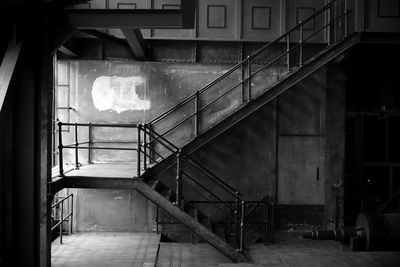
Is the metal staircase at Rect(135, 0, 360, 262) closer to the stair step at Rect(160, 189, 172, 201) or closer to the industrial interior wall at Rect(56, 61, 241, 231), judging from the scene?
the stair step at Rect(160, 189, 172, 201)

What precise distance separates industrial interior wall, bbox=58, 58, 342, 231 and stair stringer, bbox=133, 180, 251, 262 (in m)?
2.34

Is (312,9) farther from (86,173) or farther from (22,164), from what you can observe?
(22,164)

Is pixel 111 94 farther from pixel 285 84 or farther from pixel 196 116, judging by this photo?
pixel 285 84

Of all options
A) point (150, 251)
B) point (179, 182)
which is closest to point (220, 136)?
point (179, 182)

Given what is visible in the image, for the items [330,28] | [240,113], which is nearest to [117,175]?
[240,113]

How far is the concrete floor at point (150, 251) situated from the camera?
9.00m

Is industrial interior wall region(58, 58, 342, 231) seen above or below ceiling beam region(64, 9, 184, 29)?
below

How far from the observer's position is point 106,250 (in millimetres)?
9617

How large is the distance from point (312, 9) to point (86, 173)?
7.28 meters

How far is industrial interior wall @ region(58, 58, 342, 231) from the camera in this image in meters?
11.1

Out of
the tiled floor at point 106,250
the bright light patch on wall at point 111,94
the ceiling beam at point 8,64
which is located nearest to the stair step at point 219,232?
the tiled floor at point 106,250

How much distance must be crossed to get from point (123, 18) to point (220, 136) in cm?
481

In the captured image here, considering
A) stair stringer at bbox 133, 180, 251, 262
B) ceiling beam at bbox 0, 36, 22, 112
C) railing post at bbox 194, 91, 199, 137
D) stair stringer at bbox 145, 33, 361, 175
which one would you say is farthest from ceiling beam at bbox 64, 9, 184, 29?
railing post at bbox 194, 91, 199, 137

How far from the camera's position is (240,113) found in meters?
9.58
